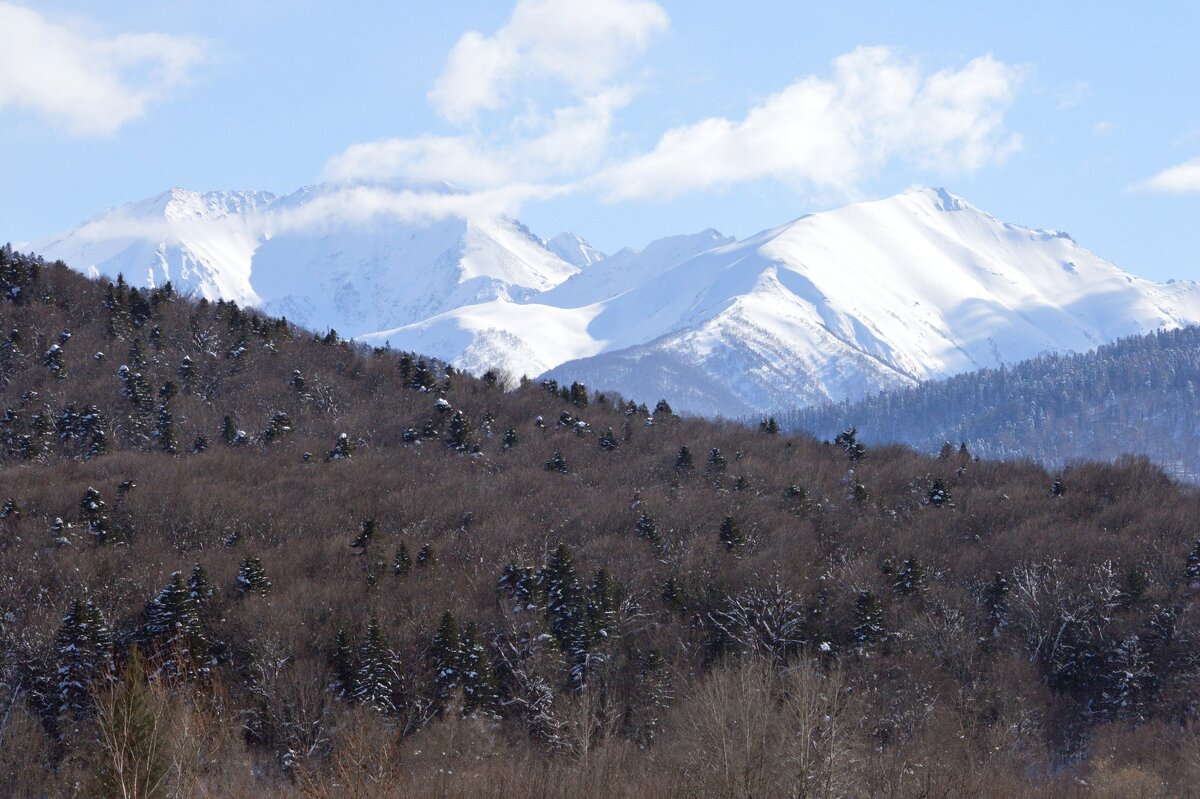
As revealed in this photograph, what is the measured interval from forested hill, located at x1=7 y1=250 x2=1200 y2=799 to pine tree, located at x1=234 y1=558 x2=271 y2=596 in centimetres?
22

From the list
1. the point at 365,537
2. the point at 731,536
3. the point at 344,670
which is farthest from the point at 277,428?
the point at 731,536

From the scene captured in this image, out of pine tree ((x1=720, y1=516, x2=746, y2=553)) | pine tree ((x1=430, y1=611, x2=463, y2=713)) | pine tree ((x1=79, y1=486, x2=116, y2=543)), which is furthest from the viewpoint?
pine tree ((x1=720, y1=516, x2=746, y2=553))

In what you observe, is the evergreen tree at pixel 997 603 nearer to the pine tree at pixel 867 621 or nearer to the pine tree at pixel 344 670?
the pine tree at pixel 867 621

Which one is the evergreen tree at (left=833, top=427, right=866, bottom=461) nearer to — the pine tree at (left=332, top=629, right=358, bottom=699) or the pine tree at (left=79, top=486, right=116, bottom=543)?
the pine tree at (left=332, top=629, right=358, bottom=699)

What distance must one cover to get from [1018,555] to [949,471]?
21956mm

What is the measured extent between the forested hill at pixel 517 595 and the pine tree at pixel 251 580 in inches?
8.7

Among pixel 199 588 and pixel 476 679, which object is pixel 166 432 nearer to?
pixel 199 588

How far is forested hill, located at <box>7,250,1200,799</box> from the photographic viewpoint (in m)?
48.5

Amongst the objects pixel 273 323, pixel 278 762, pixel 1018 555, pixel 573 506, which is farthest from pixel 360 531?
pixel 1018 555

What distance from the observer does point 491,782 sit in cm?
4309

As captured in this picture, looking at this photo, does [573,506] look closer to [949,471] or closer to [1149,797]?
[949,471]

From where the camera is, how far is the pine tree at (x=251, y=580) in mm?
70875

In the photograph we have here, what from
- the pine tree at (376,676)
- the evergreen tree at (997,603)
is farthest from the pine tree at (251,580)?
the evergreen tree at (997,603)

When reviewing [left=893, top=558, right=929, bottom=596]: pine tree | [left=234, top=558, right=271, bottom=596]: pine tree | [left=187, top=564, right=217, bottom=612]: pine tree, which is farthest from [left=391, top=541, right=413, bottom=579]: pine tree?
[left=893, top=558, right=929, bottom=596]: pine tree
